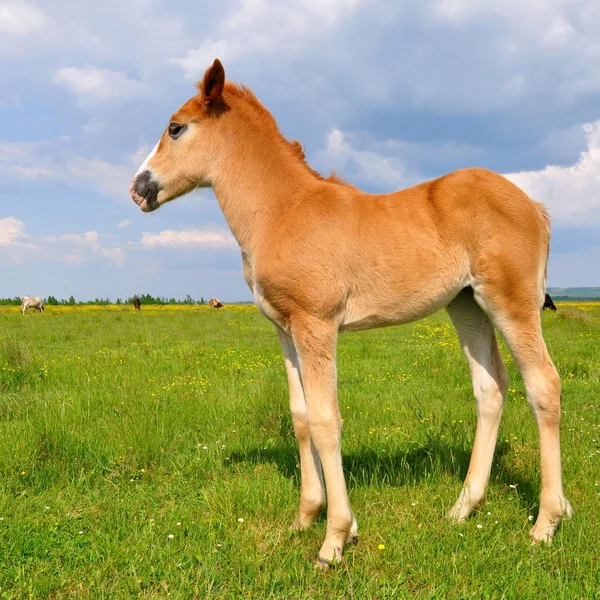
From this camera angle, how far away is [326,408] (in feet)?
11.6

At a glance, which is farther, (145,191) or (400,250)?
(145,191)

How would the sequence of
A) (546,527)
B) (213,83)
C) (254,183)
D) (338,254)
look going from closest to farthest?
(338,254)
(546,527)
(213,83)
(254,183)

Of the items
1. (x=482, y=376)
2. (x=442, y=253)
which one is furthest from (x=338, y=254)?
(x=482, y=376)

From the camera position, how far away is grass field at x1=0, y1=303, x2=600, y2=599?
3365 millimetres

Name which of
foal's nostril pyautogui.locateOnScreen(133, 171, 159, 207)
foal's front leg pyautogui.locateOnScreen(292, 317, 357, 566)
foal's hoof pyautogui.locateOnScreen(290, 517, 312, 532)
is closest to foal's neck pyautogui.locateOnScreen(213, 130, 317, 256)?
foal's nostril pyautogui.locateOnScreen(133, 171, 159, 207)

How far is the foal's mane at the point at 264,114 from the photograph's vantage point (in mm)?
4203

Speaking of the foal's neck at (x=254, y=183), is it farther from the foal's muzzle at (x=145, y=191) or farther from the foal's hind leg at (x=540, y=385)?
the foal's hind leg at (x=540, y=385)

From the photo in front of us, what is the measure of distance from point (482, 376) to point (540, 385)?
58cm

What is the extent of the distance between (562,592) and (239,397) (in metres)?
4.41

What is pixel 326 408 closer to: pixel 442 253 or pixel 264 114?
pixel 442 253

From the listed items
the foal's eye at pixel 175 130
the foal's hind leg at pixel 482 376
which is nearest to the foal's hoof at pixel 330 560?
the foal's hind leg at pixel 482 376

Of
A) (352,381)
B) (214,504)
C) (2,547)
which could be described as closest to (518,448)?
(214,504)

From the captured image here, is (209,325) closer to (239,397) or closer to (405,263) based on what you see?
(239,397)

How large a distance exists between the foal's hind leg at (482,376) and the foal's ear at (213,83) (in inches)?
99.0
